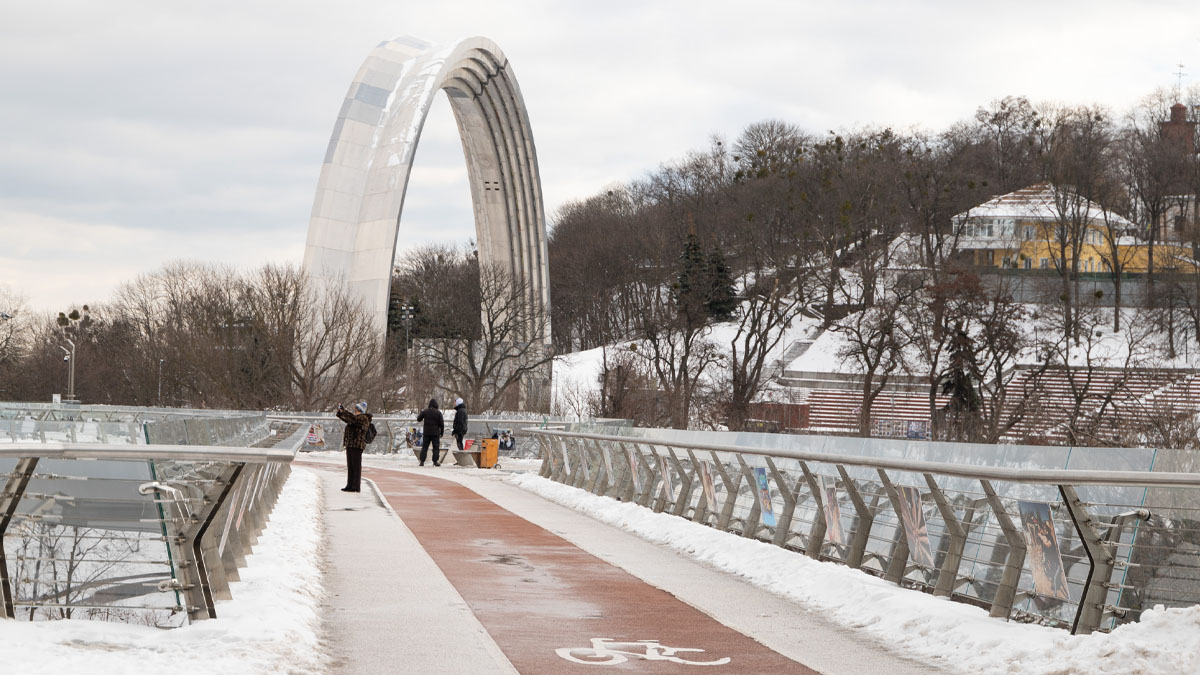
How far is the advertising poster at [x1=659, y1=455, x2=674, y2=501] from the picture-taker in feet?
64.0

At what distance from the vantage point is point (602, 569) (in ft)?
45.4

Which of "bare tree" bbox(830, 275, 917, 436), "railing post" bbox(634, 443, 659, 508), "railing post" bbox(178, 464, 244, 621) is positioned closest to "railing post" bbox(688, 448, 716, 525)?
"railing post" bbox(634, 443, 659, 508)

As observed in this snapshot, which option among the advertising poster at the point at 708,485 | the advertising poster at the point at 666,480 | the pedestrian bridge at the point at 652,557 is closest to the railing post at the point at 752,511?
the pedestrian bridge at the point at 652,557

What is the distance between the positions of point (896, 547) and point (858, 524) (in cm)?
84

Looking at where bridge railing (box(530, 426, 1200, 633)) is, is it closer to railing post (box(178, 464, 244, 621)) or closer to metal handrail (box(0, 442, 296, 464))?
metal handrail (box(0, 442, 296, 464))

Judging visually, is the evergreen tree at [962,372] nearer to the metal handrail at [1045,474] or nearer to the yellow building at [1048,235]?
the yellow building at [1048,235]

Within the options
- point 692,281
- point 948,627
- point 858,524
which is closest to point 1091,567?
point 948,627

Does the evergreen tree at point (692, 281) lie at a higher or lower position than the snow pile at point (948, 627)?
higher

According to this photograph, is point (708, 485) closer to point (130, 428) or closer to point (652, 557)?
point (652, 557)

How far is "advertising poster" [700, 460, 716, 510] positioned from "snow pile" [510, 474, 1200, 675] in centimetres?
157

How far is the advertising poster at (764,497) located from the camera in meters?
15.2

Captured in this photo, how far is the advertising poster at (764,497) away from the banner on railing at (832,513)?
1.67 m

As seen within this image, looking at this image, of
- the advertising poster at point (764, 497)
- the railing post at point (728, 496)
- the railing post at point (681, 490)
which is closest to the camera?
the advertising poster at point (764, 497)

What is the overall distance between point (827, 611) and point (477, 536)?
22.3ft
